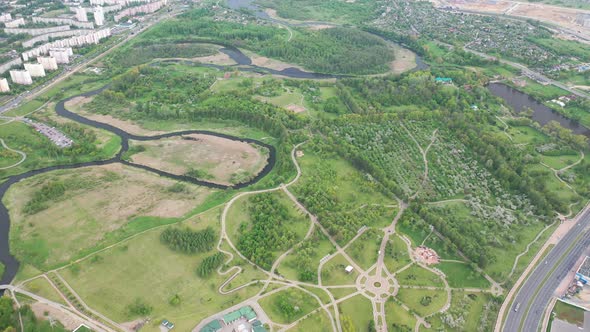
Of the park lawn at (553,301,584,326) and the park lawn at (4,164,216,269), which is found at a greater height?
the park lawn at (4,164,216,269)

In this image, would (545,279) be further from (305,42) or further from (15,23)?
(15,23)

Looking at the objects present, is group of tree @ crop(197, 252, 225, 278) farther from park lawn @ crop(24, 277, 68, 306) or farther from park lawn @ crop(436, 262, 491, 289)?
park lawn @ crop(436, 262, 491, 289)

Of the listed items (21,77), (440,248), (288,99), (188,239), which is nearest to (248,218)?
(188,239)

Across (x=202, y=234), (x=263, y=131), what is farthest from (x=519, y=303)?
(x=263, y=131)

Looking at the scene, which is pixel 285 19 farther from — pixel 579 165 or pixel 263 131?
pixel 579 165

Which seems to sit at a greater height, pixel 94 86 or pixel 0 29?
pixel 0 29

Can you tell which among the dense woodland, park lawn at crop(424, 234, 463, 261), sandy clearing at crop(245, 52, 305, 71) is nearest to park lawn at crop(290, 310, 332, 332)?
park lawn at crop(424, 234, 463, 261)
